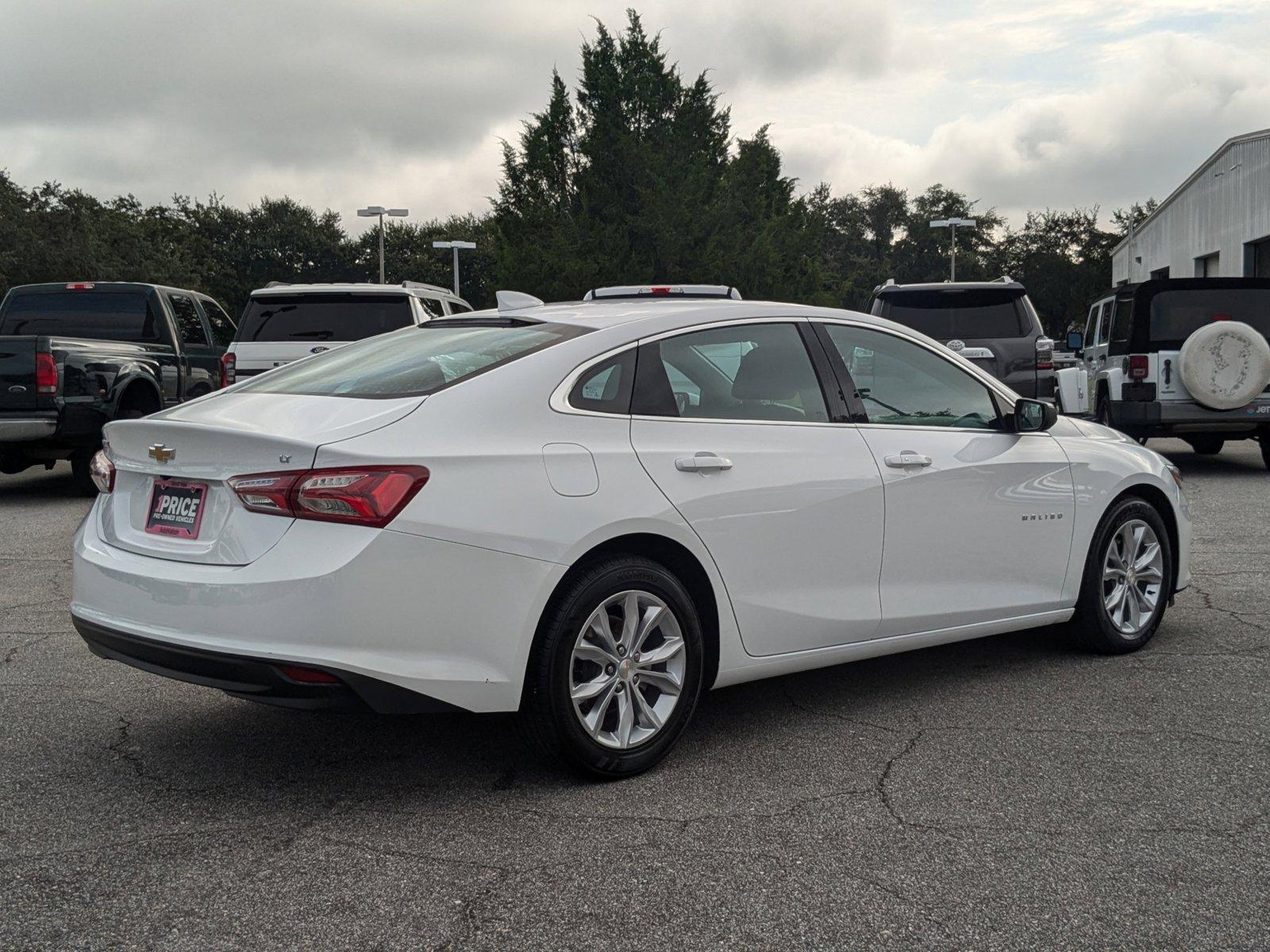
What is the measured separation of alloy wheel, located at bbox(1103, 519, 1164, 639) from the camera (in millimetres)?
5820

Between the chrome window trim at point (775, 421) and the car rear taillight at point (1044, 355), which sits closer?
the chrome window trim at point (775, 421)

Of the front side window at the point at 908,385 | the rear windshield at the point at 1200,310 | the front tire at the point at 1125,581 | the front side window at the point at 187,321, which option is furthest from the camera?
the front side window at the point at 187,321

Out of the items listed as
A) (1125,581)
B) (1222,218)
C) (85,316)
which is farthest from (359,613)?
(1222,218)

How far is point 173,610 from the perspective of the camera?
148 inches

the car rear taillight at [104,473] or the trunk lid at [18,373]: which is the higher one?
the trunk lid at [18,373]

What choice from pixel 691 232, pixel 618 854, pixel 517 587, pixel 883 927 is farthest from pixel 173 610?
pixel 691 232

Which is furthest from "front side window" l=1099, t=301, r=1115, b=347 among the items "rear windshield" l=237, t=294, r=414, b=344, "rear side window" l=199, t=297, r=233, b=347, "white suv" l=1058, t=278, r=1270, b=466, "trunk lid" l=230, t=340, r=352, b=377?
"rear side window" l=199, t=297, r=233, b=347

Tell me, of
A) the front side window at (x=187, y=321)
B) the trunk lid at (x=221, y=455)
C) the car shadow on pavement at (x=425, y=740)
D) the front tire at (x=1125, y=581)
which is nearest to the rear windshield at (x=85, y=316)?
the front side window at (x=187, y=321)

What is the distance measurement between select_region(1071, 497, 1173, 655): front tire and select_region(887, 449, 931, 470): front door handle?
1.23 m

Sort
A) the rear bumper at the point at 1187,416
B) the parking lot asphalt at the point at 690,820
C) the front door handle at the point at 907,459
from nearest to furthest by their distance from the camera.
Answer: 1. the parking lot asphalt at the point at 690,820
2. the front door handle at the point at 907,459
3. the rear bumper at the point at 1187,416

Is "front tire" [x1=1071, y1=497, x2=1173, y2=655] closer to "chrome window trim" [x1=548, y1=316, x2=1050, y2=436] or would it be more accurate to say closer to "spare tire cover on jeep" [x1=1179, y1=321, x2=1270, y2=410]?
"chrome window trim" [x1=548, y1=316, x2=1050, y2=436]

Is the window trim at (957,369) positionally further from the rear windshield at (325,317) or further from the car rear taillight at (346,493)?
the rear windshield at (325,317)

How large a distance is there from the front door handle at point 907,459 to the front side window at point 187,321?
35.1 feet

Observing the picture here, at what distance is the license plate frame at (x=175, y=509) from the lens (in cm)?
386
